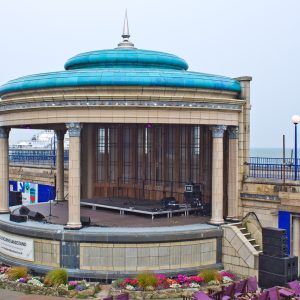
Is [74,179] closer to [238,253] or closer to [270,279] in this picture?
[238,253]

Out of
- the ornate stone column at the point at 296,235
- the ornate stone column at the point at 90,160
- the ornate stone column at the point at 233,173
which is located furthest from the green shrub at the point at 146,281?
the ornate stone column at the point at 90,160

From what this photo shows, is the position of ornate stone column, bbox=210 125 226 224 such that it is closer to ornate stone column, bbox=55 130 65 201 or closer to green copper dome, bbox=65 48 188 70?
green copper dome, bbox=65 48 188 70

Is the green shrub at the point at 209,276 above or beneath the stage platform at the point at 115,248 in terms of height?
beneath

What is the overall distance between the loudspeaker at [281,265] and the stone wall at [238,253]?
1.59 meters

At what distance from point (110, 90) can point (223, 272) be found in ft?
31.7

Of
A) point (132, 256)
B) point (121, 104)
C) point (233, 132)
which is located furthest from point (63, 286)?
point (233, 132)

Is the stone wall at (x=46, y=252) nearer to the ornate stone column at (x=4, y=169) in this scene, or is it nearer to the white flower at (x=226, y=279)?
the ornate stone column at (x=4, y=169)

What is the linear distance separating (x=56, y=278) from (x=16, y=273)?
213cm

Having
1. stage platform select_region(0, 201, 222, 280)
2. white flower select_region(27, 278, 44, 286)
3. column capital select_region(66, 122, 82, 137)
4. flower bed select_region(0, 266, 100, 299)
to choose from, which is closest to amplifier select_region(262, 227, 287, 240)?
stage platform select_region(0, 201, 222, 280)

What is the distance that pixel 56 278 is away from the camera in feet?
62.4

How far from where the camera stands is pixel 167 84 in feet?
71.1

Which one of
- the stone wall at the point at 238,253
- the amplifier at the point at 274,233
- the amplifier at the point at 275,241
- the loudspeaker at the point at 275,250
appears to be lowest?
the stone wall at the point at 238,253

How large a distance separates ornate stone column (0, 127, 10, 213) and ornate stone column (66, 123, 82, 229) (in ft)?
19.7

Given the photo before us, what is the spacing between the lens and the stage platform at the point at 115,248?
20.1 m
